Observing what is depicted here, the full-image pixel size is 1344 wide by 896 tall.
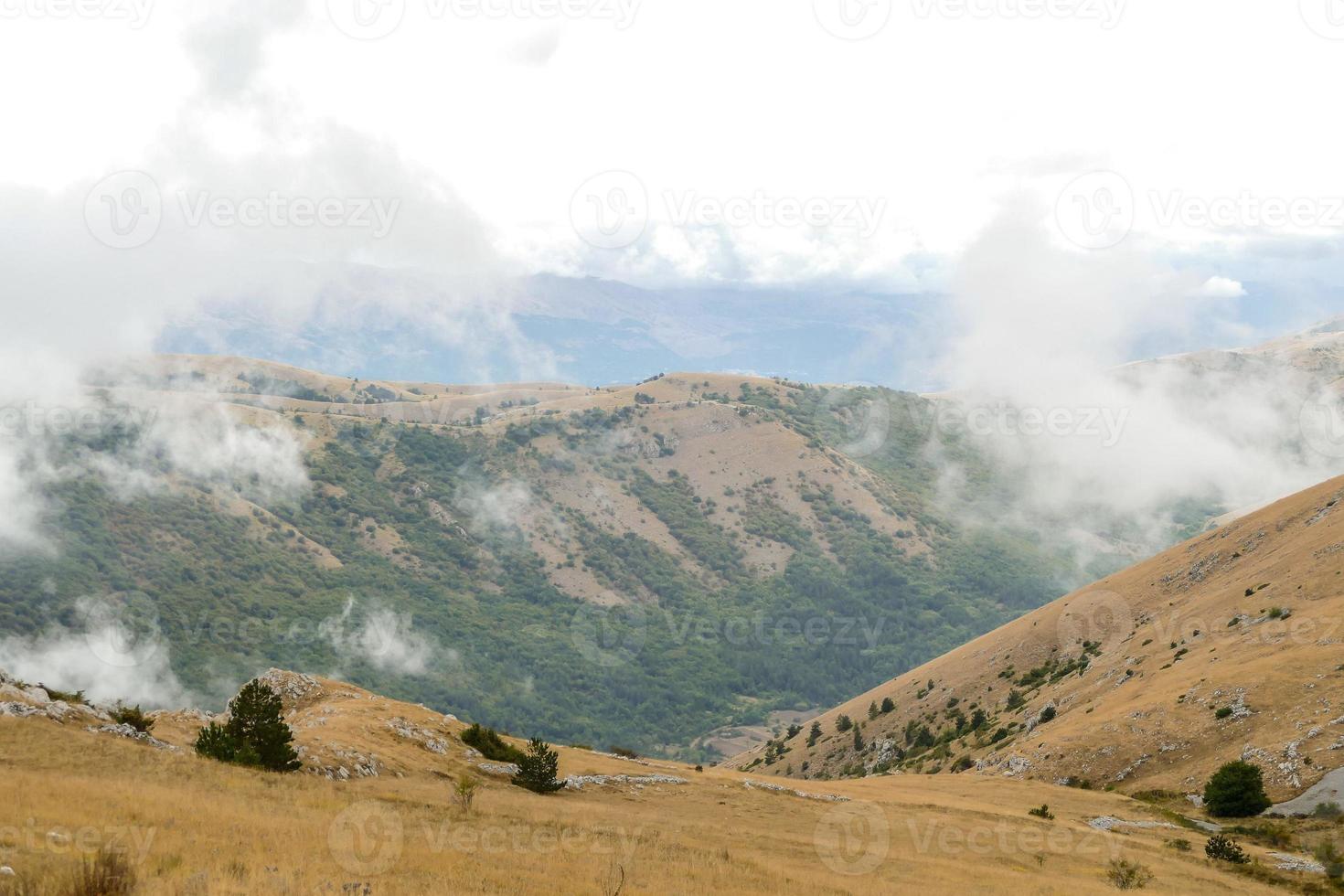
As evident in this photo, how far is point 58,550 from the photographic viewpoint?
188750 millimetres

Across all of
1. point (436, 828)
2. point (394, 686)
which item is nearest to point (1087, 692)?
point (436, 828)

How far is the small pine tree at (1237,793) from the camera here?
33.7 metres

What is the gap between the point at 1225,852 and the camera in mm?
27703

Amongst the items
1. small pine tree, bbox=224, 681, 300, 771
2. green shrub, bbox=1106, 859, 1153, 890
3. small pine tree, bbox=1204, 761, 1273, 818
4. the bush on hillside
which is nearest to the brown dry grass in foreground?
green shrub, bbox=1106, 859, 1153, 890

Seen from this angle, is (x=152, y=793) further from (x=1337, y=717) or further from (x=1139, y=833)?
(x=1337, y=717)

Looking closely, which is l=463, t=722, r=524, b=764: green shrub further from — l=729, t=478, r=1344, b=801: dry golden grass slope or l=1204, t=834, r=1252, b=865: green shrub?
l=729, t=478, r=1344, b=801: dry golden grass slope

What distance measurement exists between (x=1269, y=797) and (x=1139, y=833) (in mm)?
6642

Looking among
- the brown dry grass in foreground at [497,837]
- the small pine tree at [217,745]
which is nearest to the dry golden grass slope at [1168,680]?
the brown dry grass in foreground at [497,837]

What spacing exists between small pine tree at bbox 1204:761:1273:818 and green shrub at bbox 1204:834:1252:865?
667cm

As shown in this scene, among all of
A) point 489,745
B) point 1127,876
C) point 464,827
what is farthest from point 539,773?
point 1127,876

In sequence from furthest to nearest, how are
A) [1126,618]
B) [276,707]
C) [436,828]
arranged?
1. [1126,618]
2. [276,707]
3. [436,828]

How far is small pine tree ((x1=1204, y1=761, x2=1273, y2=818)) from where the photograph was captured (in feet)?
110

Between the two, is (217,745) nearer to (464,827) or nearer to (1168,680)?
(464,827)

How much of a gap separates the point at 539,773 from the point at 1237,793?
27.8 meters
